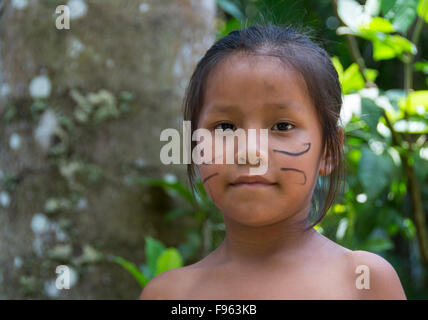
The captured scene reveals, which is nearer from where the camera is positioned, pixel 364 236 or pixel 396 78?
pixel 364 236

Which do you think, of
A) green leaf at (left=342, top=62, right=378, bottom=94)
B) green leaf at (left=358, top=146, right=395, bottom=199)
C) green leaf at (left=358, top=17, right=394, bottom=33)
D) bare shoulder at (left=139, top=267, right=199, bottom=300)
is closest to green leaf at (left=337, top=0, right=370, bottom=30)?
green leaf at (left=358, top=17, right=394, bottom=33)

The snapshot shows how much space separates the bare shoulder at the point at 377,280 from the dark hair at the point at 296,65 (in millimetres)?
135

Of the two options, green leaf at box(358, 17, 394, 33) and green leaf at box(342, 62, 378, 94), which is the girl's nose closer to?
green leaf at box(358, 17, 394, 33)

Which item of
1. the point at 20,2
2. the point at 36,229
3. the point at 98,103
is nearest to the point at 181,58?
the point at 98,103

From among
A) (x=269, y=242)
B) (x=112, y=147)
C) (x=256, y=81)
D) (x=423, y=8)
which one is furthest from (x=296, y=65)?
(x=112, y=147)

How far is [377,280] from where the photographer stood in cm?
97

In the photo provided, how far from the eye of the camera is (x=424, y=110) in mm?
1817

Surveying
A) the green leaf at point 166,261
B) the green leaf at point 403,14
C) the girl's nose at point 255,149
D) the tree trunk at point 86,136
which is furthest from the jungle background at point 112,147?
the girl's nose at point 255,149

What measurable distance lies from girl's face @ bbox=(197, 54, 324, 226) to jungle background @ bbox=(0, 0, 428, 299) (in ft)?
2.93

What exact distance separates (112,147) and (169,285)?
1.09m

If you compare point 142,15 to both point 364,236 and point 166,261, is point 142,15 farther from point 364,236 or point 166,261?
point 364,236

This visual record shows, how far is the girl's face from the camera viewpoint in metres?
0.96

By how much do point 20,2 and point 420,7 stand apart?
1546 mm

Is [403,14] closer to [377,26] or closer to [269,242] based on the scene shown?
[377,26]
